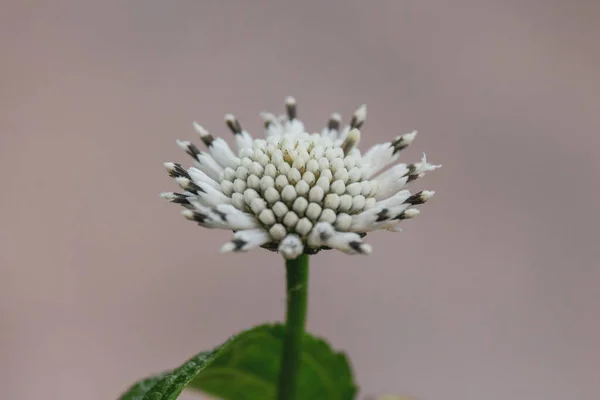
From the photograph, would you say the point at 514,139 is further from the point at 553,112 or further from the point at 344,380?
the point at 344,380

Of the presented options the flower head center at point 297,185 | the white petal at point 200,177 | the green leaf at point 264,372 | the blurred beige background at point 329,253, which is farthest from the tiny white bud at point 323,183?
the blurred beige background at point 329,253

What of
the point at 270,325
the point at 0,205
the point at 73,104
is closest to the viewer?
the point at 270,325

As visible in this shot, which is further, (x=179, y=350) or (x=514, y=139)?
(x=514, y=139)

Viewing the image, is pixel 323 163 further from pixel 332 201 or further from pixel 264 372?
pixel 264 372

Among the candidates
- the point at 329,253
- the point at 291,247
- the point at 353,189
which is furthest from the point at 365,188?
the point at 329,253

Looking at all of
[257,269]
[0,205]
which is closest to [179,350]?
[257,269]

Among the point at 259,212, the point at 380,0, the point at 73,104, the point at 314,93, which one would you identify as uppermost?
the point at 380,0

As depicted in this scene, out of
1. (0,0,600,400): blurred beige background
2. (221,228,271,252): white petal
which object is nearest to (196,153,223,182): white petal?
(221,228,271,252): white petal
